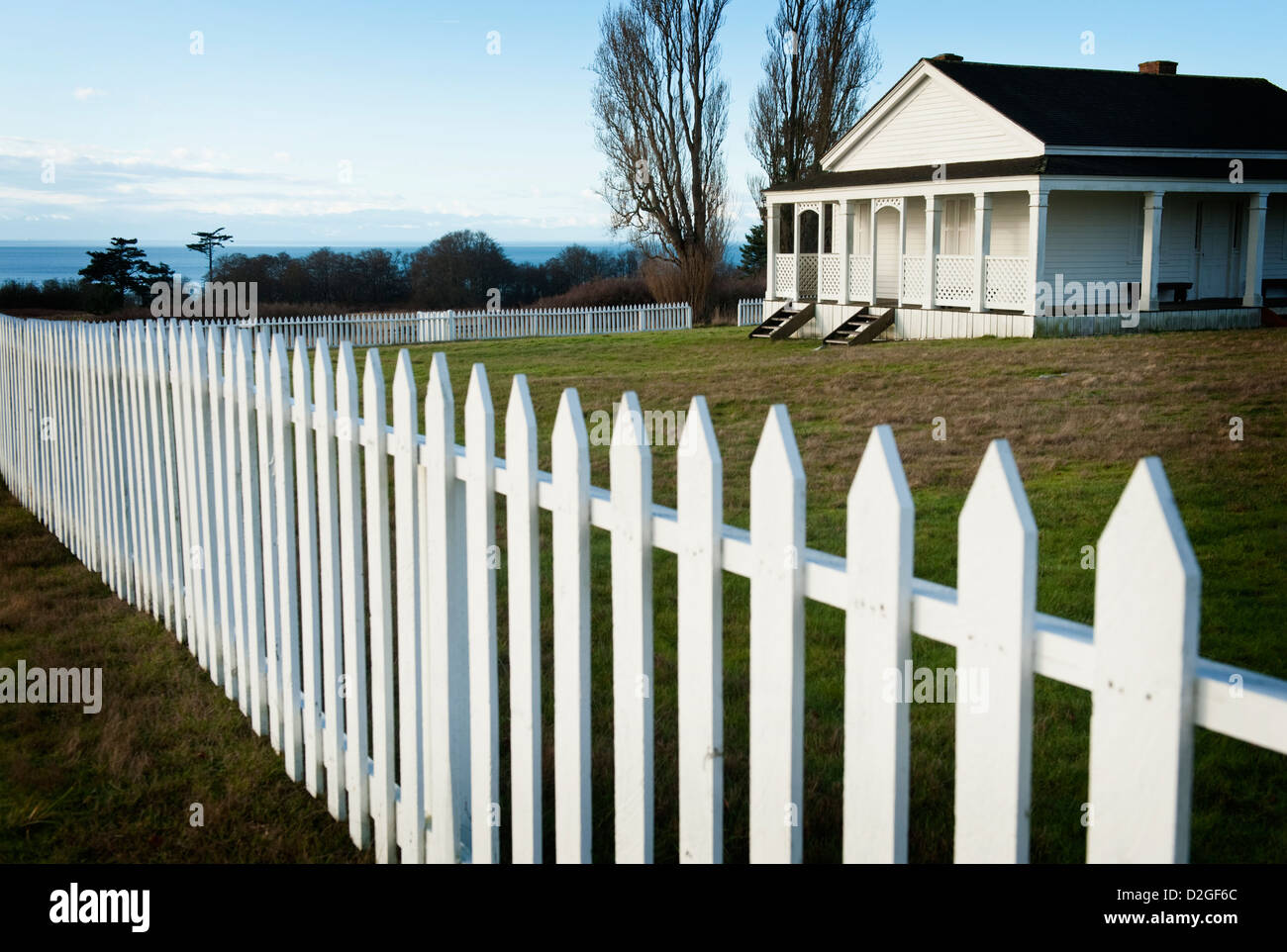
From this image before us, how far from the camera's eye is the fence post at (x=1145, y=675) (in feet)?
4.93

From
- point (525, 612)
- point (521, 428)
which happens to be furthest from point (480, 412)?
point (525, 612)

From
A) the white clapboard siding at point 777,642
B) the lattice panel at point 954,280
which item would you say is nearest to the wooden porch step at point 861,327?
the lattice panel at point 954,280

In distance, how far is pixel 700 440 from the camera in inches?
88.7

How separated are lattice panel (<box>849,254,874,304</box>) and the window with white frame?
1.92 metres

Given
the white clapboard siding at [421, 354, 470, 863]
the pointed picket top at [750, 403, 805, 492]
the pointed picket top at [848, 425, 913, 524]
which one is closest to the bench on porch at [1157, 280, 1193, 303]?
the white clapboard siding at [421, 354, 470, 863]

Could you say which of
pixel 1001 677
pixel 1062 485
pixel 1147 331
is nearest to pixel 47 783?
pixel 1001 677

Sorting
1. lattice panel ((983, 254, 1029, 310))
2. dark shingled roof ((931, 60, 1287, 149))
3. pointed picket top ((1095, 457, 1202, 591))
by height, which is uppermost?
dark shingled roof ((931, 60, 1287, 149))

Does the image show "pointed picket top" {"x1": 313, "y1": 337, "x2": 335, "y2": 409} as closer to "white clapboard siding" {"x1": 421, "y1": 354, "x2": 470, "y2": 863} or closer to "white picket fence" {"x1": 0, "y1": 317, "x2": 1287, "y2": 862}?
"white picket fence" {"x1": 0, "y1": 317, "x2": 1287, "y2": 862}

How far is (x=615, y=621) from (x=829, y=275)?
89.9 feet

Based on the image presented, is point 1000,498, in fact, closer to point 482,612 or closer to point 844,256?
point 482,612

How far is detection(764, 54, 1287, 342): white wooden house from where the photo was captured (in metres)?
23.8

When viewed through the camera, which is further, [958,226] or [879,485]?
[958,226]

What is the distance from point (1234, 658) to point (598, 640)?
→ 116 inches

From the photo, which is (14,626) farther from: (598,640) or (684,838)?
(684,838)
